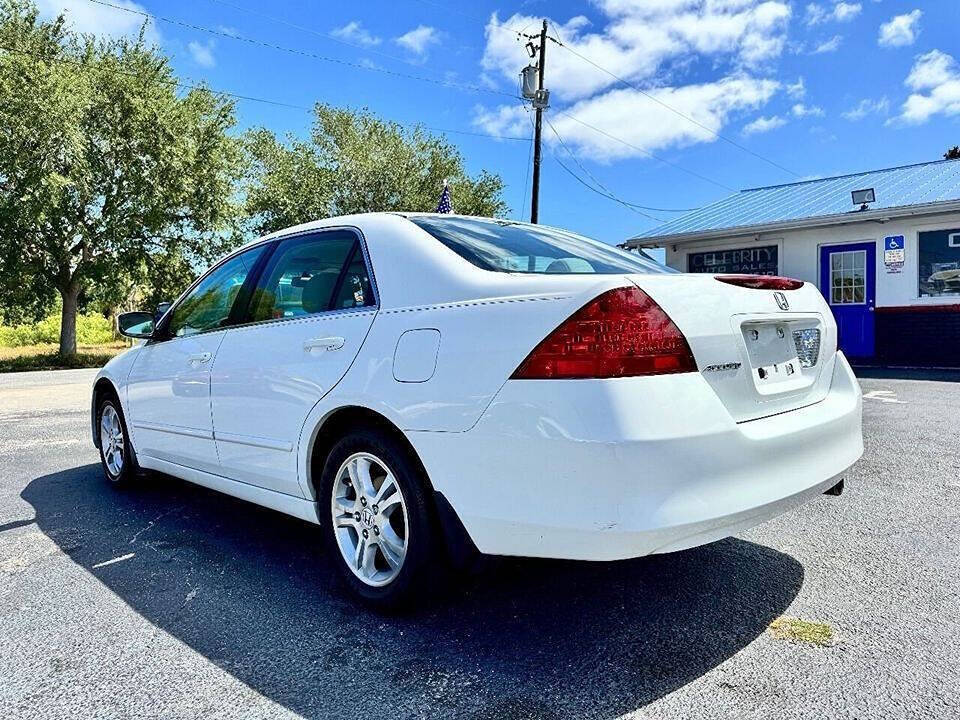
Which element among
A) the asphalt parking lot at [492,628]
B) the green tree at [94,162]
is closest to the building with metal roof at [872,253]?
the asphalt parking lot at [492,628]

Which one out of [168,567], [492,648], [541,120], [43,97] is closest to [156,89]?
[43,97]

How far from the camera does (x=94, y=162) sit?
63.3 feet

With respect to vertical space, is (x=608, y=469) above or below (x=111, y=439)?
above

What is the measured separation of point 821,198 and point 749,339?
48.6 feet

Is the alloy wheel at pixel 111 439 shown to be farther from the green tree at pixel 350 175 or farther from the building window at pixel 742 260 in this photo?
the green tree at pixel 350 175

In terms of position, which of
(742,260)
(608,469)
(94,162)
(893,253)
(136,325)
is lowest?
(608,469)

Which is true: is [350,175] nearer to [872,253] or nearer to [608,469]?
[872,253]

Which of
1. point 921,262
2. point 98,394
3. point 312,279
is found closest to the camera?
point 312,279

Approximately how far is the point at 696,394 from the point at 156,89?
858 inches

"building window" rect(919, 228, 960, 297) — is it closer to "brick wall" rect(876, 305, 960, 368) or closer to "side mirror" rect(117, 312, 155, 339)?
"brick wall" rect(876, 305, 960, 368)

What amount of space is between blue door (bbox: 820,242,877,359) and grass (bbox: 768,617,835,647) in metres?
11.9

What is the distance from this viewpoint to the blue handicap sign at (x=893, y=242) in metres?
12.8

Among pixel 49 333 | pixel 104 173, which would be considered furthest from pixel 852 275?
pixel 49 333

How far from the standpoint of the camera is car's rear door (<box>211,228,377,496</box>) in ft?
9.37
